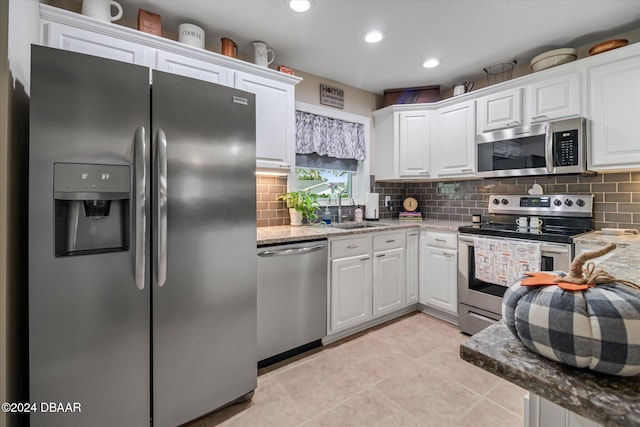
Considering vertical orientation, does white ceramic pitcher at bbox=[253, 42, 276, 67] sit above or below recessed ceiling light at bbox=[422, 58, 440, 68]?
below

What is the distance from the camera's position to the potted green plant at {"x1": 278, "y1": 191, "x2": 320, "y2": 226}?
2695 millimetres

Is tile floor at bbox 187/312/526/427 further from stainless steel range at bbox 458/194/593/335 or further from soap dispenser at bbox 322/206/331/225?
soap dispenser at bbox 322/206/331/225

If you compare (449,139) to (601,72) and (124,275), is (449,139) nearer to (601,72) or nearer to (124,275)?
(601,72)

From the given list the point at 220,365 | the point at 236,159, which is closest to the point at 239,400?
the point at 220,365

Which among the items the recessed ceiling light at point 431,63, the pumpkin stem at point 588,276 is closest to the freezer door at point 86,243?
the pumpkin stem at point 588,276

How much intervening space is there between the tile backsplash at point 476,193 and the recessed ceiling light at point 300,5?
1356 millimetres

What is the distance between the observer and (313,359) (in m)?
2.19

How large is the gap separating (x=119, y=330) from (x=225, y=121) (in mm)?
1174

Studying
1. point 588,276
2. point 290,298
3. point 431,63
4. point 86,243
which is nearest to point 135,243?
point 86,243

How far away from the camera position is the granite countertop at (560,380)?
0.42 m

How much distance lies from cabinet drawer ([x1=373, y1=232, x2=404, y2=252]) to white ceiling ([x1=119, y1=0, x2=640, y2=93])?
5.49 ft

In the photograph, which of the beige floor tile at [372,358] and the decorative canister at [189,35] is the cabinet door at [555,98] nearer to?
the beige floor tile at [372,358]

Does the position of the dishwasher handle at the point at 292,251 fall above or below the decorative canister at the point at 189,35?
below

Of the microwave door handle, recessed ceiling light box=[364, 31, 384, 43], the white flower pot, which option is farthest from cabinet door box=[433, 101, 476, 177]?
the white flower pot
